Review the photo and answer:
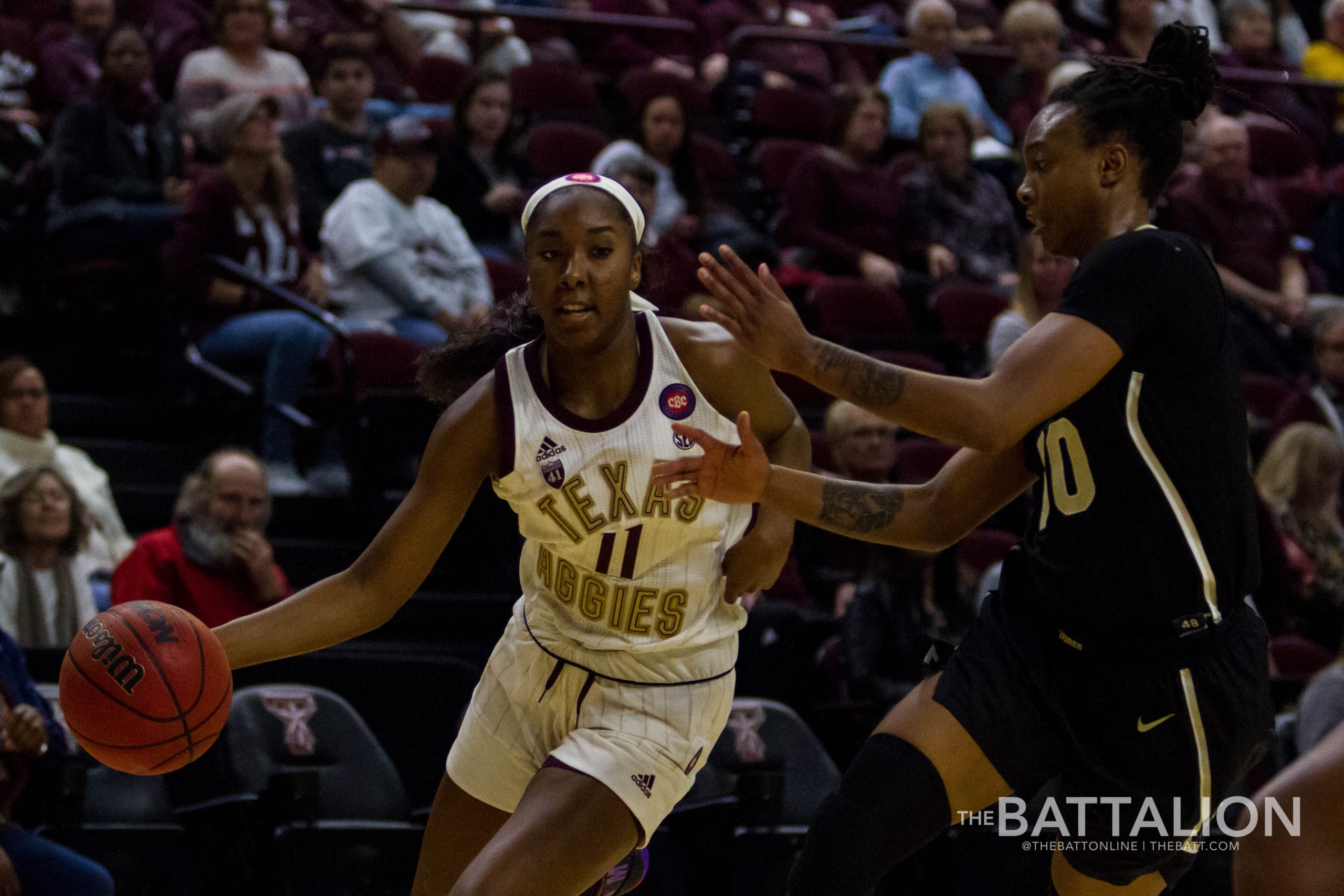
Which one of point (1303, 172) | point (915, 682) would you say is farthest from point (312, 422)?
point (1303, 172)

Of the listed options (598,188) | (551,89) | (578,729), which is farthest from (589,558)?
(551,89)

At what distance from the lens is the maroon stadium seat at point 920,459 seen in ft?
23.1

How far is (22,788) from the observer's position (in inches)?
186

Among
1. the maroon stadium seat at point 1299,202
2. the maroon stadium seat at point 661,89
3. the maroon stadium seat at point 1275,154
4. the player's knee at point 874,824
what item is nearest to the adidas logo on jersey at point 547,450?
the player's knee at point 874,824

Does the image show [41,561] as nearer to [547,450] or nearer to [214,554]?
[214,554]

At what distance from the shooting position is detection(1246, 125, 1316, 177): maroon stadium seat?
10.9 m

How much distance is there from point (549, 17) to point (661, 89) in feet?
2.49

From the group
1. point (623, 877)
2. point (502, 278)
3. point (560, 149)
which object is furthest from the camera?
point (560, 149)

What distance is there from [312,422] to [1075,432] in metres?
4.42

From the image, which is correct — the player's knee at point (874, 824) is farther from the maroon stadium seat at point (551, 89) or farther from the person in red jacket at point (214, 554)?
the maroon stadium seat at point (551, 89)

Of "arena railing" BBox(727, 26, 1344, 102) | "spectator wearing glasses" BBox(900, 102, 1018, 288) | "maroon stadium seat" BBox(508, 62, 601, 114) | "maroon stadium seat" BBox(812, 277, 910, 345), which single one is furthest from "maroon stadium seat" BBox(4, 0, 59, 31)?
"spectator wearing glasses" BBox(900, 102, 1018, 288)

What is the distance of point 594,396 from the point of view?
10.9ft

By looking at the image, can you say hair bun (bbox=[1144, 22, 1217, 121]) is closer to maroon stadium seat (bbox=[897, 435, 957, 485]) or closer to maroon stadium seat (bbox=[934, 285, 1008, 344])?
maroon stadium seat (bbox=[897, 435, 957, 485])

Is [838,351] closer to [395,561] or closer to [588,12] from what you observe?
[395,561]
